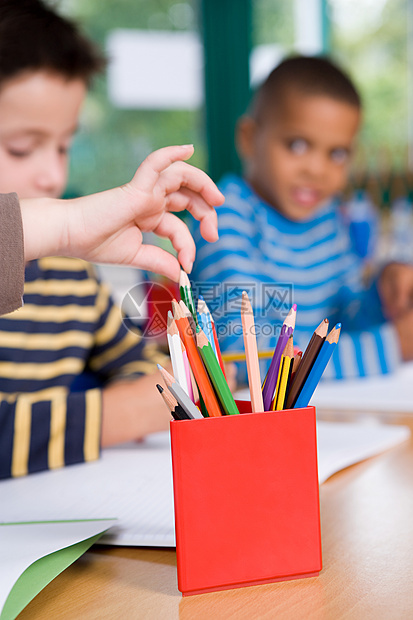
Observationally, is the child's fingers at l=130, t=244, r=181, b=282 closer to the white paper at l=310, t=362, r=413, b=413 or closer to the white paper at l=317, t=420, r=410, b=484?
the white paper at l=317, t=420, r=410, b=484

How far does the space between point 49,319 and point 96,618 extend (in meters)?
0.57

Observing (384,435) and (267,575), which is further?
(384,435)

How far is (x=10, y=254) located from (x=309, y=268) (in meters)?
0.89

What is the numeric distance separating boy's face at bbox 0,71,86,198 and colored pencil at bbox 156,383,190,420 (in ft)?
1.62

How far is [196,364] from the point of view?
13.5 inches

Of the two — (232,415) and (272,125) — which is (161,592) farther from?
(272,125)

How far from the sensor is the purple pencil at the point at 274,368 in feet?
1.16

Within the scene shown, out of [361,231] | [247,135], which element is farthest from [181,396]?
[361,231]

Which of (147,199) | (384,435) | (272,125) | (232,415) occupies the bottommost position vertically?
(384,435)

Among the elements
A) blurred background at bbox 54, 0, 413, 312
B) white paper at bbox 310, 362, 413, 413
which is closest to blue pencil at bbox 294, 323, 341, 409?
white paper at bbox 310, 362, 413, 413

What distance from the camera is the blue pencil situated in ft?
1.11

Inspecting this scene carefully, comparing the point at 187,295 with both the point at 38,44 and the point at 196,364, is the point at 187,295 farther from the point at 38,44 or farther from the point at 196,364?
the point at 38,44

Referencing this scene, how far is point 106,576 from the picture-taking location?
0.37m

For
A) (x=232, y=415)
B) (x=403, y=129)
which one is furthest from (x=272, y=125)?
(x=403, y=129)
